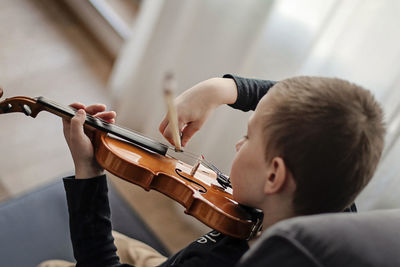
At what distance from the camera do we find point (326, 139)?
661 millimetres

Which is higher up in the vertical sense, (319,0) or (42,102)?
(319,0)

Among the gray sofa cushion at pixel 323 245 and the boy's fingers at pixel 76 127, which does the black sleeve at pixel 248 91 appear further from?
the gray sofa cushion at pixel 323 245

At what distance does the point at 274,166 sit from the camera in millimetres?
716

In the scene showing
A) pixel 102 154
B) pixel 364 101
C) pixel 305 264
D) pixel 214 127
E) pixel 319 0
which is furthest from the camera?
pixel 214 127

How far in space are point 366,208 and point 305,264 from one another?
3.03 ft

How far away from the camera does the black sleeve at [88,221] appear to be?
33.2 inches

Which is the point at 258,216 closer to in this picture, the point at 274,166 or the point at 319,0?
the point at 274,166

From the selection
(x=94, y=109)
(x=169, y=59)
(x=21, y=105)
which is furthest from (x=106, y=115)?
(x=169, y=59)

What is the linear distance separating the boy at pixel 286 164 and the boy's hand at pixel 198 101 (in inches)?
7.8

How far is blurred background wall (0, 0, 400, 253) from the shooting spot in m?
1.25

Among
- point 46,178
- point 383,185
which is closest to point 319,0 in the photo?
point 383,185

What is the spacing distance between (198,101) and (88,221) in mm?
355

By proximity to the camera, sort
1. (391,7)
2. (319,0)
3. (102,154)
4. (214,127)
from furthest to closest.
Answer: (214,127) < (319,0) < (391,7) < (102,154)

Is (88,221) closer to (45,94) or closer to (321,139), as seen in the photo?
(321,139)
